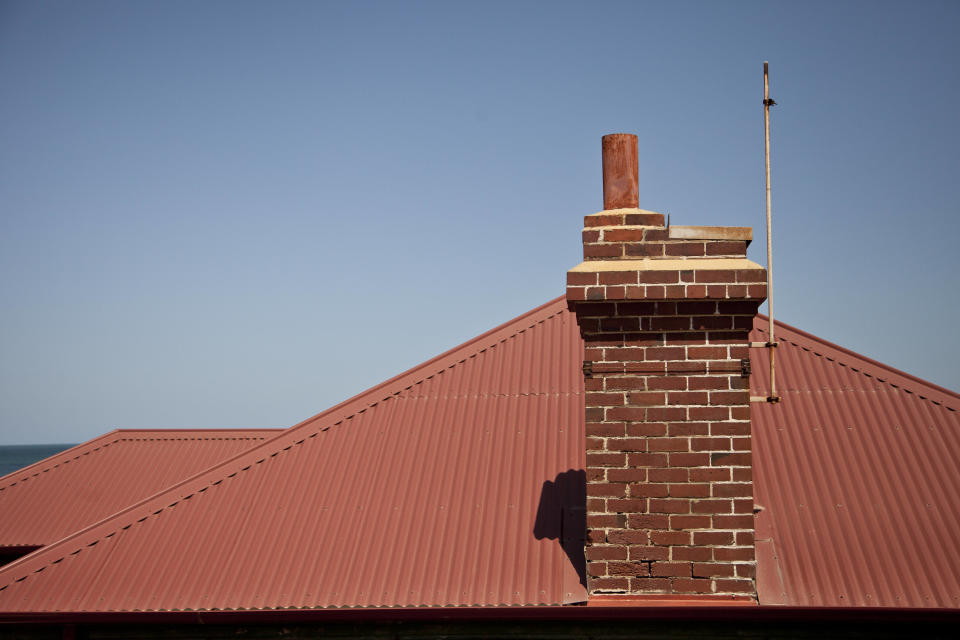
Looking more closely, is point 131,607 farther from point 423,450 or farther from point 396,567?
point 423,450

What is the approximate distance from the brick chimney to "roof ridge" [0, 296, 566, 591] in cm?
502

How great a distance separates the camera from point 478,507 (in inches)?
311

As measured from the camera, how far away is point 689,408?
486cm

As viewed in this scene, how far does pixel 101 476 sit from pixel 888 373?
37.7ft

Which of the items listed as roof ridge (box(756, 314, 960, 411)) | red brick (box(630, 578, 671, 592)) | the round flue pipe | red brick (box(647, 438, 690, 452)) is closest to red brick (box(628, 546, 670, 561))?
red brick (box(630, 578, 671, 592))

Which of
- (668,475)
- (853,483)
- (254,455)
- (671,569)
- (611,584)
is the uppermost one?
(254,455)

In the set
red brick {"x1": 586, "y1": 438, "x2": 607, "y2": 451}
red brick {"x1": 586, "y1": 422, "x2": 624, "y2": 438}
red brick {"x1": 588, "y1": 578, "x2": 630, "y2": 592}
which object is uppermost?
red brick {"x1": 586, "y1": 422, "x2": 624, "y2": 438}

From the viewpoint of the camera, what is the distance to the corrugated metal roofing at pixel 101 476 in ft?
39.3

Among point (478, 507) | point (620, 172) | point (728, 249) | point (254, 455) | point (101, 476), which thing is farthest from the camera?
point (101, 476)

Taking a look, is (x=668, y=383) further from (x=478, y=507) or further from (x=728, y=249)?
(x=478, y=507)

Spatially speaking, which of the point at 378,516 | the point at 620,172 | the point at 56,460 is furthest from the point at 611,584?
the point at 56,460

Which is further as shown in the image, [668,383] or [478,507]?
[478,507]

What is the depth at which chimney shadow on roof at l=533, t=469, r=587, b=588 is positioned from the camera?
7.01 metres

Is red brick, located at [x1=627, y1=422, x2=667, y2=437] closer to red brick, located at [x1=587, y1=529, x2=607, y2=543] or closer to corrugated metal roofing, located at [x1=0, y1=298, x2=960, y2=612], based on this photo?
red brick, located at [x1=587, y1=529, x2=607, y2=543]
